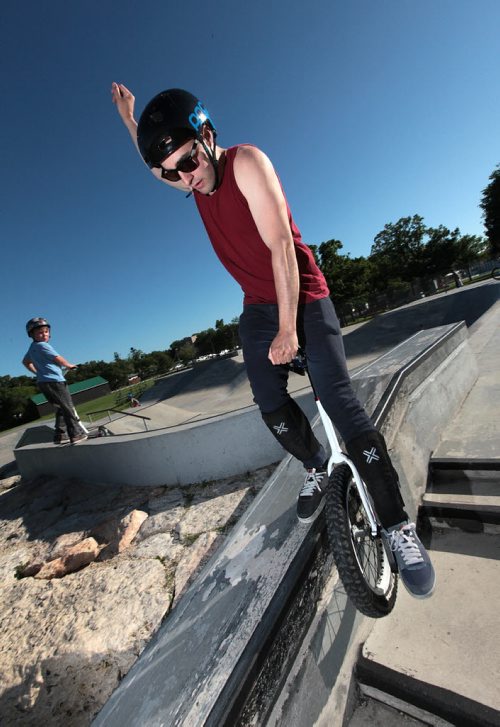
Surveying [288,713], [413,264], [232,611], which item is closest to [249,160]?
[232,611]

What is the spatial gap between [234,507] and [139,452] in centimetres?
247

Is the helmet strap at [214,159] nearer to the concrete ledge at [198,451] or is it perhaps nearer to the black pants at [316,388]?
the black pants at [316,388]

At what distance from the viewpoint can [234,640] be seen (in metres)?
1.31

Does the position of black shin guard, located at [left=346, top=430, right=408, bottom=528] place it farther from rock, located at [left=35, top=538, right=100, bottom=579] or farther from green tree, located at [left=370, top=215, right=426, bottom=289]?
green tree, located at [left=370, top=215, right=426, bottom=289]

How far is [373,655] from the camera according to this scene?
1.59 metres

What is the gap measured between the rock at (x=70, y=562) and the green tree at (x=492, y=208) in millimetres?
44090

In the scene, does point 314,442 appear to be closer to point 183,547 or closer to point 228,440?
point 183,547

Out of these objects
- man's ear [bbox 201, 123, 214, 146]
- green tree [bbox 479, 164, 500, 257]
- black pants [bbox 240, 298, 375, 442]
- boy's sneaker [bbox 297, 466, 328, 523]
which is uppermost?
green tree [bbox 479, 164, 500, 257]

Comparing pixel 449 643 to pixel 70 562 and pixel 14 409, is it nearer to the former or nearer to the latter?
pixel 70 562

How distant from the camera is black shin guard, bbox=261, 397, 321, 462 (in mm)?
1871

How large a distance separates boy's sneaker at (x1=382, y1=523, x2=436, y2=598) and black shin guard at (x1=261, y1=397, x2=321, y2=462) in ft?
2.01

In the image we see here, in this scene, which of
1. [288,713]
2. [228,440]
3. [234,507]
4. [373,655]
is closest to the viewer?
[288,713]

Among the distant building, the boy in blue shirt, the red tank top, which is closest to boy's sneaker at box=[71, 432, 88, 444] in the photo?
the boy in blue shirt

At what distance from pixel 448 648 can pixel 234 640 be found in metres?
1.04
